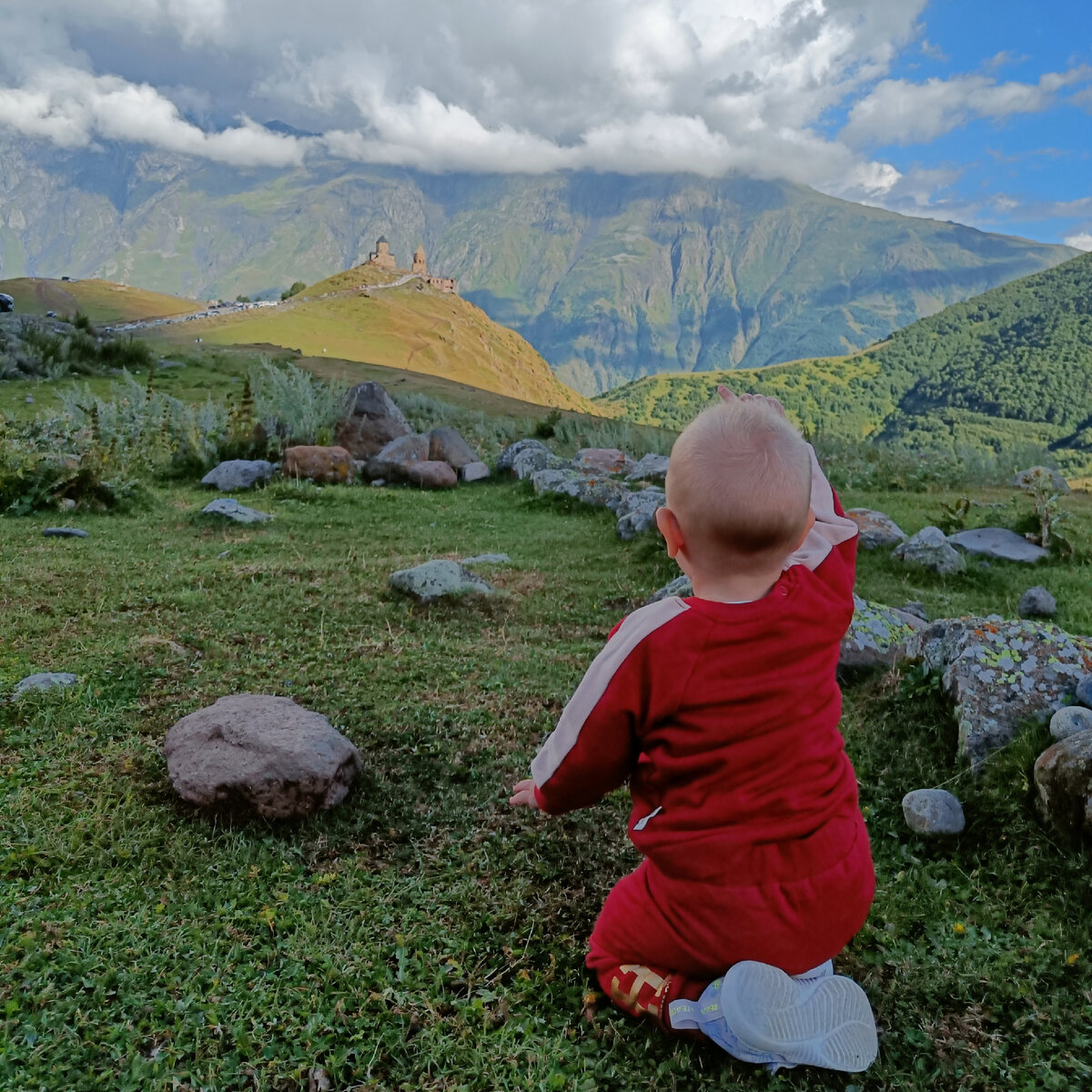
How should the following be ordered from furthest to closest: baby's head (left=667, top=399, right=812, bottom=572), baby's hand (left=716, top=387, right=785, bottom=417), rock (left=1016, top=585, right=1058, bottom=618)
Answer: rock (left=1016, top=585, right=1058, bottom=618) < baby's hand (left=716, top=387, right=785, bottom=417) < baby's head (left=667, top=399, right=812, bottom=572)

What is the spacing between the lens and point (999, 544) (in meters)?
8.37

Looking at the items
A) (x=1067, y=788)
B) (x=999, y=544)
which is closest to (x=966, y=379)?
(x=999, y=544)

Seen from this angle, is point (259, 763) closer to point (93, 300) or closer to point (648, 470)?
point (648, 470)

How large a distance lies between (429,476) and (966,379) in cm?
10693

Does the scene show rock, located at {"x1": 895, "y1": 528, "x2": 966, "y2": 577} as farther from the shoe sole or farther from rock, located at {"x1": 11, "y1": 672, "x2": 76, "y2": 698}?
rock, located at {"x1": 11, "y1": 672, "x2": 76, "y2": 698}

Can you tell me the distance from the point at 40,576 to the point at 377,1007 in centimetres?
541

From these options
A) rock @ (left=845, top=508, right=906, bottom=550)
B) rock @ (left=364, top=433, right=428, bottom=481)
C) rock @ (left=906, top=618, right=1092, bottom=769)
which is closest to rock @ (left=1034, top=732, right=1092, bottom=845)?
rock @ (left=906, top=618, right=1092, bottom=769)

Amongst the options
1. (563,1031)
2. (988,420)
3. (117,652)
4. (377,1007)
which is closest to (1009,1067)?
(563,1031)

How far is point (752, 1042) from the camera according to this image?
2131 mm

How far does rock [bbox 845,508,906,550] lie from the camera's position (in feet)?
27.8

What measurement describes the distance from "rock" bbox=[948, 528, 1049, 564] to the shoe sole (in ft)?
23.2

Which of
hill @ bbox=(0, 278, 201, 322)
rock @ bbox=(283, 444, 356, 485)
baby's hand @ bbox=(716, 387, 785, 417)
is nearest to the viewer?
baby's hand @ bbox=(716, 387, 785, 417)

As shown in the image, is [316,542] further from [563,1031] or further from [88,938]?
[563,1031]

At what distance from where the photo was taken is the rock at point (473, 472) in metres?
13.9
